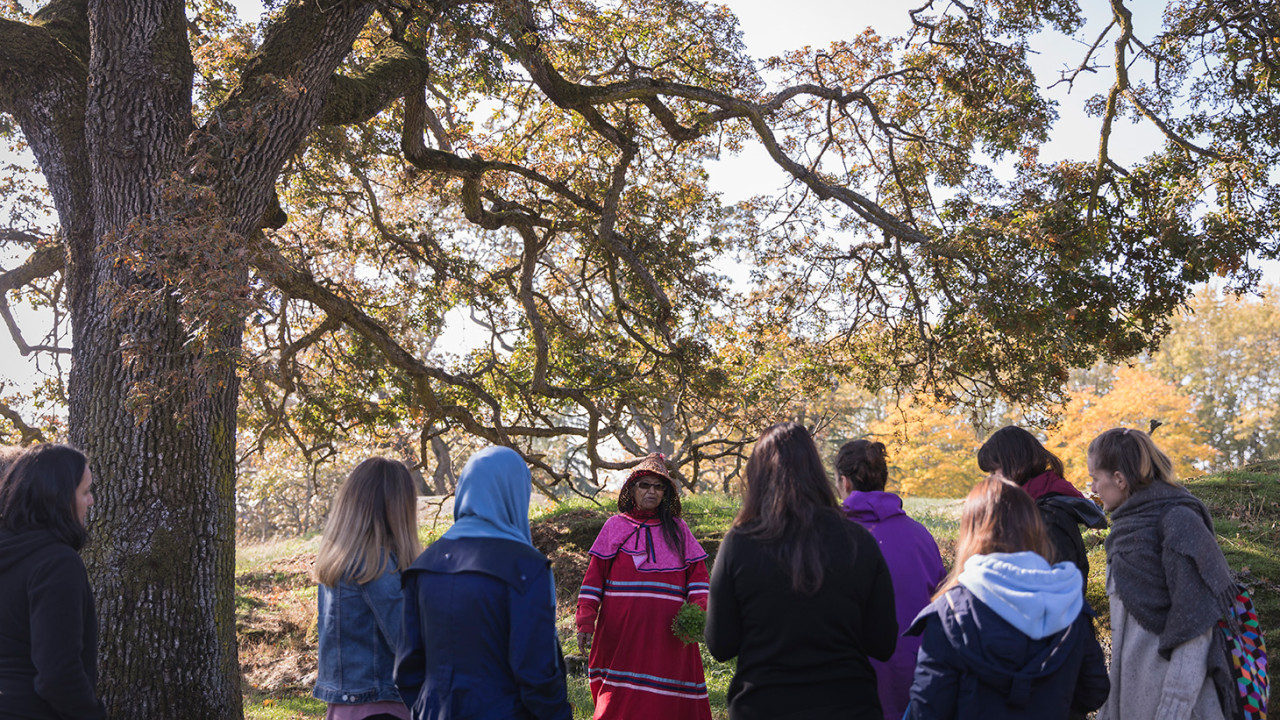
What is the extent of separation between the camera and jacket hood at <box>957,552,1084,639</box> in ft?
9.07

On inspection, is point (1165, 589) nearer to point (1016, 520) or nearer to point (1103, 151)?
point (1016, 520)

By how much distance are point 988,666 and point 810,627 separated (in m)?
0.59

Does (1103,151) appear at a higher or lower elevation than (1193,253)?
Result: higher

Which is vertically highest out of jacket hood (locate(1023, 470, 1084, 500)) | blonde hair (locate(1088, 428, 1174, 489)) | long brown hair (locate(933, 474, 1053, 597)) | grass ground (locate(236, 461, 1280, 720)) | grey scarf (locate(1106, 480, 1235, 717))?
blonde hair (locate(1088, 428, 1174, 489))

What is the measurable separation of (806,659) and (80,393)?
5.65m

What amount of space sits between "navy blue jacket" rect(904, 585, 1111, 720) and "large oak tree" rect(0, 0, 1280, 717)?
4529 millimetres

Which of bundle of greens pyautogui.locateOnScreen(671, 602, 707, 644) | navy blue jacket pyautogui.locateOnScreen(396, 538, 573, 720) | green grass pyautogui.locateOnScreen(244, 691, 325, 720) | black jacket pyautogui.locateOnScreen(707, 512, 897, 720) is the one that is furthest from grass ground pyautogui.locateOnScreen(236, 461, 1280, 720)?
navy blue jacket pyautogui.locateOnScreen(396, 538, 573, 720)

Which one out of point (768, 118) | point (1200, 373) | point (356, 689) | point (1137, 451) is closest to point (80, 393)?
point (356, 689)

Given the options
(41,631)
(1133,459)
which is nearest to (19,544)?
(41,631)

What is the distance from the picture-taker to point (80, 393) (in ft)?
20.1

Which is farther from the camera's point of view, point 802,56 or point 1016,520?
point 802,56

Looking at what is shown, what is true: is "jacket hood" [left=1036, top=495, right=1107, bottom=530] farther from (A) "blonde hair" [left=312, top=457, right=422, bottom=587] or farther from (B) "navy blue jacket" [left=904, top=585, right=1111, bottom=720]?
(A) "blonde hair" [left=312, top=457, right=422, bottom=587]

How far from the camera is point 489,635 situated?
3012 mm

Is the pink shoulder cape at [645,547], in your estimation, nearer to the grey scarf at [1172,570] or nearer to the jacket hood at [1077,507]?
the jacket hood at [1077,507]
